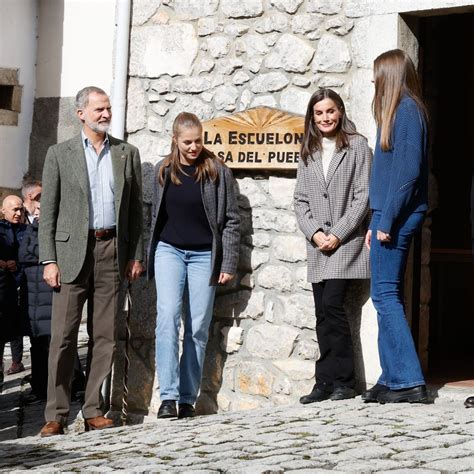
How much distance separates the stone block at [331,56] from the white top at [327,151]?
49 cm

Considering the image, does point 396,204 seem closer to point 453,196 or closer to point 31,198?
point 453,196

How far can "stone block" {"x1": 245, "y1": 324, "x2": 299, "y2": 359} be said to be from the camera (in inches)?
299

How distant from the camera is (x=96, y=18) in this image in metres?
12.1

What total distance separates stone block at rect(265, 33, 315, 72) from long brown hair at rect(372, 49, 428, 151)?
33.7 inches

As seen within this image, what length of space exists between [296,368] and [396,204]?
1.48m

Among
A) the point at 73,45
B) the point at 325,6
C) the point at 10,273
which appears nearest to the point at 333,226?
the point at 325,6

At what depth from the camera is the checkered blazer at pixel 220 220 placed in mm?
7469

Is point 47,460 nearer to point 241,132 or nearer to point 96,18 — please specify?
point 241,132

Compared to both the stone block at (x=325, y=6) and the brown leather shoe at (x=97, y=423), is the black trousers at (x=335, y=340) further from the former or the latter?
the stone block at (x=325, y=6)

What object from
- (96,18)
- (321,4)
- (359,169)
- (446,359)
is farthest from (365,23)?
(96,18)

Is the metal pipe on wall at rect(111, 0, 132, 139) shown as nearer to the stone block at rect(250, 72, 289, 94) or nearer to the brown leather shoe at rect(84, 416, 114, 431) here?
the stone block at rect(250, 72, 289, 94)

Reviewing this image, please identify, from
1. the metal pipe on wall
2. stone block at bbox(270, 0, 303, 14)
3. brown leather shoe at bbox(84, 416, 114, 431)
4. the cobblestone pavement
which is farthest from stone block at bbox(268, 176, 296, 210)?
brown leather shoe at bbox(84, 416, 114, 431)

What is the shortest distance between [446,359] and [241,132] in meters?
2.31

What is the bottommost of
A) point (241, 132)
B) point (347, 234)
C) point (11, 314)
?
point (11, 314)
